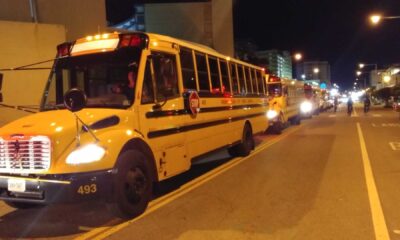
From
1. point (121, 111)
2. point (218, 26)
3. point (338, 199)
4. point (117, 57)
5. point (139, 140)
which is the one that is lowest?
point (338, 199)

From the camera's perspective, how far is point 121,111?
6.94 m

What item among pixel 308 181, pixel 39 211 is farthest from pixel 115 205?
pixel 308 181

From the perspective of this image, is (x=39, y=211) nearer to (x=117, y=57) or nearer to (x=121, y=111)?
(x=121, y=111)

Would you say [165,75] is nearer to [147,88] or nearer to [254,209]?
[147,88]

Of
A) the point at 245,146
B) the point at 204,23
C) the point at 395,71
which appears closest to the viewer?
the point at 245,146

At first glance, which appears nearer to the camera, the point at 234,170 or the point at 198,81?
the point at 198,81

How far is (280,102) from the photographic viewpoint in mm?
21953

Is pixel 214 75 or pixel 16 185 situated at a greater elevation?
pixel 214 75

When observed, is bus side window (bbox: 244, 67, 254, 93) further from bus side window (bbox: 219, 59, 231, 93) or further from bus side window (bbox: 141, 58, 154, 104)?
bus side window (bbox: 141, 58, 154, 104)

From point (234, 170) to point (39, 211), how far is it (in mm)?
4865

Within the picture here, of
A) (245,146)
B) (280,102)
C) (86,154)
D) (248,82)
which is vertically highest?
(248,82)

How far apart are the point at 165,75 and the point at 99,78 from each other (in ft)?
3.71

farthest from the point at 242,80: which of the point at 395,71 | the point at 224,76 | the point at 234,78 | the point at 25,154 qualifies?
the point at 395,71

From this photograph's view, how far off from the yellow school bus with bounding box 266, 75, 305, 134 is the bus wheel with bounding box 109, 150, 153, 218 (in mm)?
12929
